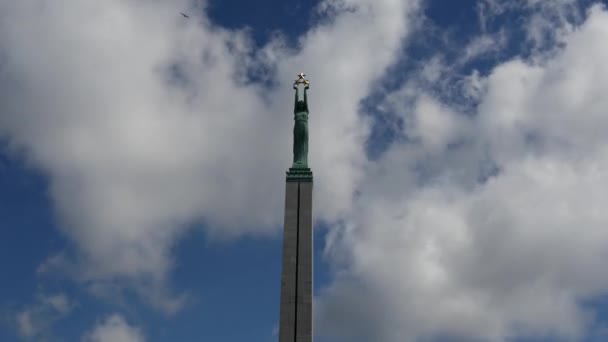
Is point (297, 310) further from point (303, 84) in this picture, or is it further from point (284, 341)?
point (303, 84)

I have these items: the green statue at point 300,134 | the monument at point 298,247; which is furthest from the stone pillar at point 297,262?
the green statue at point 300,134

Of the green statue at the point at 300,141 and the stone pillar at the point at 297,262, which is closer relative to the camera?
the stone pillar at the point at 297,262

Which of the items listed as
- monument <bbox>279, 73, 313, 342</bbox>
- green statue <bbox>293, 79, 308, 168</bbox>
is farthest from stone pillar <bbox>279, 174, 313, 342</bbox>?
green statue <bbox>293, 79, 308, 168</bbox>

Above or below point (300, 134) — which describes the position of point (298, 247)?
below

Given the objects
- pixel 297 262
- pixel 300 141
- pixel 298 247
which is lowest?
pixel 297 262

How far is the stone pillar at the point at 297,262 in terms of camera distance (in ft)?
149

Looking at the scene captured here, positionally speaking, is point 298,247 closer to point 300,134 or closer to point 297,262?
point 297,262

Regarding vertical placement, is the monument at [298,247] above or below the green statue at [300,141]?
below

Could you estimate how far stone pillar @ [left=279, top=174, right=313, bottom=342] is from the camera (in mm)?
45531

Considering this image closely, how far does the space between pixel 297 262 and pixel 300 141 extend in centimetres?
934

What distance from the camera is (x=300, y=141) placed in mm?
51594

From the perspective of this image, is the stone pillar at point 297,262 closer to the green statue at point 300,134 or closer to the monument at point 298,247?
the monument at point 298,247

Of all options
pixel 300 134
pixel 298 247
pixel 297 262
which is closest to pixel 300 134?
pixel 300 134

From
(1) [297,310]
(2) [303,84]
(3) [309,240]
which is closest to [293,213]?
(3) [309,240]
